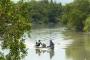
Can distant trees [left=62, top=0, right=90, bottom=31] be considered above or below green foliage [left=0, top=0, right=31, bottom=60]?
below

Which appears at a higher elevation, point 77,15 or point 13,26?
point 13,26

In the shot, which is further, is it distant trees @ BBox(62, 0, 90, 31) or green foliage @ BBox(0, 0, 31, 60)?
distant trees @ BBox(62, 0, 90, 31)

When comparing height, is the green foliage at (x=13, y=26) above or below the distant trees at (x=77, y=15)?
above

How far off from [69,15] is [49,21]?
42.2 metres

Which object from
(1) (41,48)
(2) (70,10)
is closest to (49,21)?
(2) (70,10)

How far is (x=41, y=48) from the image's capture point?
3681cm

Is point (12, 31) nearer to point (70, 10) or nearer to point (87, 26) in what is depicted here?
point (87, 26)

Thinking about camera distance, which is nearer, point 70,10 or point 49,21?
point 70,10

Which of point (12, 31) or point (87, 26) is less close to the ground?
point (12, 31)

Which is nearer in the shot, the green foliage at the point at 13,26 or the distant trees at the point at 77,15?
the green foliage at the point at 13,26

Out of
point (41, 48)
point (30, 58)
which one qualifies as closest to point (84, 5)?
point (41, 48)

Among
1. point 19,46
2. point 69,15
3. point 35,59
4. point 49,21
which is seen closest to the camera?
point 19,46

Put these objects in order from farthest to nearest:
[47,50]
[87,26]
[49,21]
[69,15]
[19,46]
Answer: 1. [49,21]
2. [69,15]
3. [87,26]
4. [47,50]
5. [19,46]

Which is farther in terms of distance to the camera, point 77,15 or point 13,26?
point 77,15
